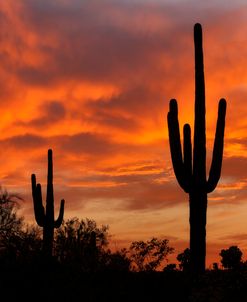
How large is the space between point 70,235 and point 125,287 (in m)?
21.2

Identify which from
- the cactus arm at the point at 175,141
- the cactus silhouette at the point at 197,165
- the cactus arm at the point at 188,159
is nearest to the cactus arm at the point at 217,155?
the cactus silhouette at the point at 197,165

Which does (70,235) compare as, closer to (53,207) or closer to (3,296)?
(53,207)

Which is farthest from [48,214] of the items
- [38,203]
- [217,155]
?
[217,155]

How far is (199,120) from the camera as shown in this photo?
2002cm

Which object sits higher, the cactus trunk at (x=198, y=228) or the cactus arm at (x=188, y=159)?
the cactus arm at (x=188, y=159)

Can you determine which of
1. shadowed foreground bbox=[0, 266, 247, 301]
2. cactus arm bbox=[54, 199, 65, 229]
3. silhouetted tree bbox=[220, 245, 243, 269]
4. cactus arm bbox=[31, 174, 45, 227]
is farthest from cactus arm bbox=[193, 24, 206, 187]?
cactus arm bbox=[54, 199, 65, 229]

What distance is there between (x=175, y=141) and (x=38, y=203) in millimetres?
12280

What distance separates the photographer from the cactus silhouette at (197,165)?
19141mm

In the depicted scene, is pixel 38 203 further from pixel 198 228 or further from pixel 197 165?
pixel 197 165

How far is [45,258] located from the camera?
62.2 feet

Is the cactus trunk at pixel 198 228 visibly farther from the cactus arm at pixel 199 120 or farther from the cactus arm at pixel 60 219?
the cactus arm at pixel 60 219

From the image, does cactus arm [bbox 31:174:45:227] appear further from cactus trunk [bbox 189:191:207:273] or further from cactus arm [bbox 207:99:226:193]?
cactus arm [bbox 207:99:226:193]

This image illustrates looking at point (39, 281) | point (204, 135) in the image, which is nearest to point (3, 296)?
point (39, 281)

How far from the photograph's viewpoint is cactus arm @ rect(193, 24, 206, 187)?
64.1 feet
